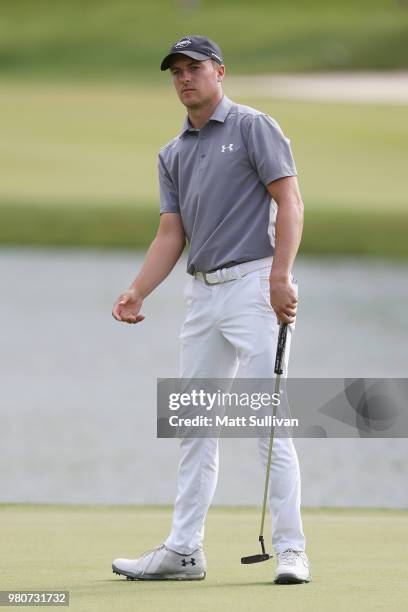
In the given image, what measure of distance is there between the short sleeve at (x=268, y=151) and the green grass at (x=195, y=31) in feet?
109

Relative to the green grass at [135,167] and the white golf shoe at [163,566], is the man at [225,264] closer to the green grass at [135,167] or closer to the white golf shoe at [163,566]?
the white golf shoe at [163,566]

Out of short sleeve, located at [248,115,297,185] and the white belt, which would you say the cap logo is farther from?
the white belt

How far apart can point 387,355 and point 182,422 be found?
26.3ft

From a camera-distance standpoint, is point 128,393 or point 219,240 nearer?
point 219,240

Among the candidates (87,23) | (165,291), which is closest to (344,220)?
(165,291)

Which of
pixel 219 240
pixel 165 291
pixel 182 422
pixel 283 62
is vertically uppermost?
pixel 283 62

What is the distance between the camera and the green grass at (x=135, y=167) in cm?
1772

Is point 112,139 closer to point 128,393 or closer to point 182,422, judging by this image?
point 128,393

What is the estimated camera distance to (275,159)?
171 inches

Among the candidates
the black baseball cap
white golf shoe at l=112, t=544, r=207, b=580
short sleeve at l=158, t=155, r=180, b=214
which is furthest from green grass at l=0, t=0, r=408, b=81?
white golf shoe at l=112, t=544, r=207, b=580

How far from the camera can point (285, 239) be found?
4293mm

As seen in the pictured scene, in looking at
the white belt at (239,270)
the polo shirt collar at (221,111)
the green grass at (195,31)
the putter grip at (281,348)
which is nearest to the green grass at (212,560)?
the putter grip at (281,348)

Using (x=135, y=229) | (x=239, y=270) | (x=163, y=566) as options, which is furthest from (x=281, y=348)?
(x=135, y=229)

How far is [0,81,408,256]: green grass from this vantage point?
17.7 metres
